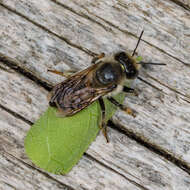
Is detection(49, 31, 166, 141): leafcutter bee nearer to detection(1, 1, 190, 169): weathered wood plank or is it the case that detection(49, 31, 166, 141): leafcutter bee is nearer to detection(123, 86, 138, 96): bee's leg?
detection(123, 86, 138, 96): bee's leg

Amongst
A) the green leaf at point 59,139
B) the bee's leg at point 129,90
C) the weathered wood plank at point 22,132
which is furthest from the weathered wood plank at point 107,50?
the green leaf at point 59,139

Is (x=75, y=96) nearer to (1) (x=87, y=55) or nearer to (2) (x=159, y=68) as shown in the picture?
(1) (x=87, y=55)

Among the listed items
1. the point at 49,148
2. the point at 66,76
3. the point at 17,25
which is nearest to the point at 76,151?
the point at 49,148

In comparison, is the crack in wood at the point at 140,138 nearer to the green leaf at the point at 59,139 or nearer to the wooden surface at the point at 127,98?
the wooden surface at the point at 127,98

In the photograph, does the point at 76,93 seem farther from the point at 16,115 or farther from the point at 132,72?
the point at 16,115

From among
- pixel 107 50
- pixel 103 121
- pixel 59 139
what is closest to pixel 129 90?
pixel 103 121

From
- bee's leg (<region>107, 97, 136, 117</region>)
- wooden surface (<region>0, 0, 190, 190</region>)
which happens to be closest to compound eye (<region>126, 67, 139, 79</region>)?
wooden surface (<region>0, 0, 190, 190</region>)
